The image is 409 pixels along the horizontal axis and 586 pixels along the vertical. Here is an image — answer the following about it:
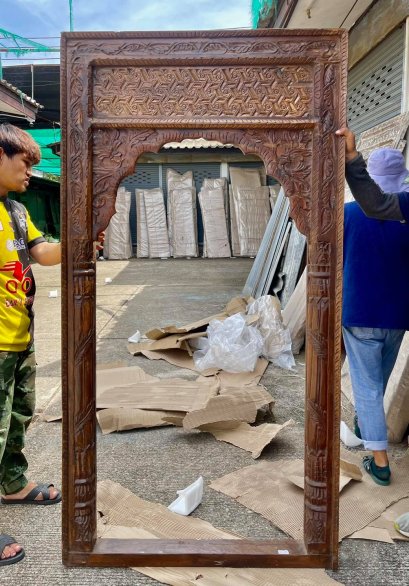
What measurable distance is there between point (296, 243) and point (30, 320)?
418cm

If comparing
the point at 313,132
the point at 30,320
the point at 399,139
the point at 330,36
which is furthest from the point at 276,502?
the point at 399,139

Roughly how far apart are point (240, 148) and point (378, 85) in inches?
120

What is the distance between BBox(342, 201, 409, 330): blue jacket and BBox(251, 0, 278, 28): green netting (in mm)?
3645

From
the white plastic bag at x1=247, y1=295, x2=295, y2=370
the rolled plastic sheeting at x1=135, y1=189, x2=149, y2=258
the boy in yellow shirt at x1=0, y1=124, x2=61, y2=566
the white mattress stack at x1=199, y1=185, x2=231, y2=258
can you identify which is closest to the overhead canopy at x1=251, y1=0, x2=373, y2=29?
the white plastic bag at x1=247, y1=295, x2=295, y2=370

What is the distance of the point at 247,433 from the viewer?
299 centimetres

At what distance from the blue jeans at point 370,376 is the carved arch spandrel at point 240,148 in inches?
35.6

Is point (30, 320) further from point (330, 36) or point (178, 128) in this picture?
point (330, 36)

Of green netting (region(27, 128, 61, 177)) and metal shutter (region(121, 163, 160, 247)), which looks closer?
metal shutter (region(121, 163, 160, 247))

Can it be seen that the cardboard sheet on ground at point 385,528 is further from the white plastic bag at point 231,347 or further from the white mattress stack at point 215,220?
the white mattress stack at point 215,220

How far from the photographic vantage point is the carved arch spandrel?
1.77 m

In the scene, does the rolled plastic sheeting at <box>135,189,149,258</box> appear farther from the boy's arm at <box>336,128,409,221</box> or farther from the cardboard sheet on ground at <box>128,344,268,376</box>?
the boy's arm at <box>336,128,409,221</box>

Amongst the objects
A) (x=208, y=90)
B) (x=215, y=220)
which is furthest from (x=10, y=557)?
(x=215, y=220)

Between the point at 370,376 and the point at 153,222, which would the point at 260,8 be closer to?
the point at 370,376

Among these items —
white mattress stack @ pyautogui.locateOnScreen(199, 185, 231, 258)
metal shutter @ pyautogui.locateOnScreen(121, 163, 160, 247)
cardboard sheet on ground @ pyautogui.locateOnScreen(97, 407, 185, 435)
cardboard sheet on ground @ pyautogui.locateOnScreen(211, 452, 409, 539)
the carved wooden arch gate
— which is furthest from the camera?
metal shutter @ pyautogui.locateOnScreen(121, 163, 160, 247)
